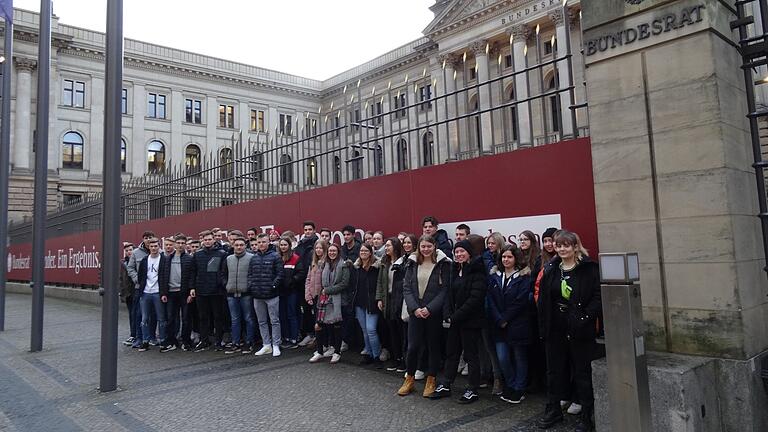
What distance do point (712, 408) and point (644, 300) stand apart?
37.9 inches

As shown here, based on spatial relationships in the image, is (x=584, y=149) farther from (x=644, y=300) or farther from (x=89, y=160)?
(x=89, y=160)

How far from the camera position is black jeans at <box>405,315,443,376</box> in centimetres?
592

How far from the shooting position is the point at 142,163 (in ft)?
153

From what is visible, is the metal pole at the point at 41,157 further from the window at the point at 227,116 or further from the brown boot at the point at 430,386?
the window at the point at 227,116

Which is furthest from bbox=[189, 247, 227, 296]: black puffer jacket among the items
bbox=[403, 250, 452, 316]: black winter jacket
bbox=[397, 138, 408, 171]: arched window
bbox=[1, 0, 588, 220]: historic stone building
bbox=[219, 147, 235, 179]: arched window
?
bbox=[1, 0, 588, 220]: historic stone building

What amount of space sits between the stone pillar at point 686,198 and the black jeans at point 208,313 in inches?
259

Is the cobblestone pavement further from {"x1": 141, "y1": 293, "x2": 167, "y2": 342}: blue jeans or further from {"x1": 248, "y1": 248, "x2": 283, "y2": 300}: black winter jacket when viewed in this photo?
{"x1": 248, "y1": 248, "x2": 283, "y2": 300}: black winter jacket

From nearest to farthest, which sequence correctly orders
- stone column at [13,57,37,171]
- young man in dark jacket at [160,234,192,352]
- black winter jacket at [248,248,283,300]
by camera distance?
black winter jacket at [248,248,283,300] < young man in dark jacket at [160,234,192,352] < stone column at [13,57,37,171]

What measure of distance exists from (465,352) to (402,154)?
157 inches

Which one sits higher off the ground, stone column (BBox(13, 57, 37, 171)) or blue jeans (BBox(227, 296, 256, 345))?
stone column (BBox(13, 57, 37, 171))

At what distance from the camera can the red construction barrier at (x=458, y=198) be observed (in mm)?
6391

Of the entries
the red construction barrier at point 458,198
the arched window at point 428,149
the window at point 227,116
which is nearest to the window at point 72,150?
the window at point 227,116

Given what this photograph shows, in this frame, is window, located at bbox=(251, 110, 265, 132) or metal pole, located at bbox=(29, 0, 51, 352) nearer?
metal pole, located at bbox=(29, 0, 51, 352)

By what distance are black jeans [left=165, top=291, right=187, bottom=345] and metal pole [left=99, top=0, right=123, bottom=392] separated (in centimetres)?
240
